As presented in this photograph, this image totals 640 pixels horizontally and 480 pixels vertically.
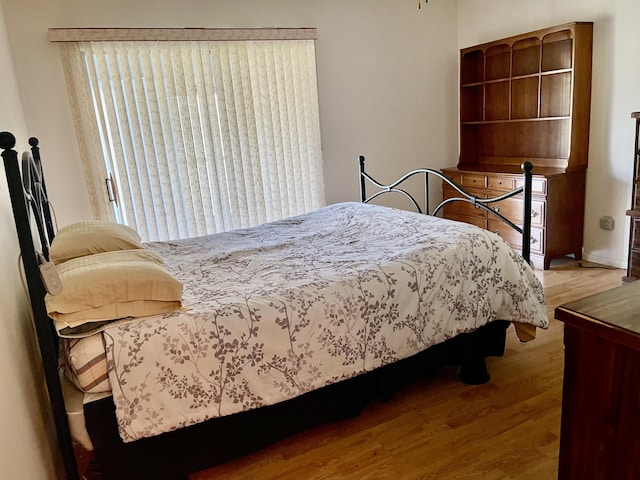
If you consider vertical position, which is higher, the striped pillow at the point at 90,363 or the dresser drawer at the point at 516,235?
the striped pillow at the point at 90,363

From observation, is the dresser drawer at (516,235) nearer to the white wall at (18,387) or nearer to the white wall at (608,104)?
the white wall at (608,104)

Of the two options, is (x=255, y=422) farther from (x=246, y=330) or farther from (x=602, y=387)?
(x=602, y=387)

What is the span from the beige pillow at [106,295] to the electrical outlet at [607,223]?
367 centimetres

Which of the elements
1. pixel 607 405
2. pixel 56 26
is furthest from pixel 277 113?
pixel 607 405

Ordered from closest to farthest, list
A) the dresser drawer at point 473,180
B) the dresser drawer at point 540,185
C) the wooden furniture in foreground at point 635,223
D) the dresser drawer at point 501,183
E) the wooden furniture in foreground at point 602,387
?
the wooden furniture in foreground at point 602,387
the wooden furniture in foreground at point 635,223
the dresser drawer at point 540,185
the dresser drawer at point 501,183
the dresser drawer at point 473,180

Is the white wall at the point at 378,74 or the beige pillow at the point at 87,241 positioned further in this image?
the white wall at the point at 378,74

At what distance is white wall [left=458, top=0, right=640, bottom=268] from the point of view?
142 inches

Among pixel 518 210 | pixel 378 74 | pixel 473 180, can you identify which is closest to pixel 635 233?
pixel 518 210

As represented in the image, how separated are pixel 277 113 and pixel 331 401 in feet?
9.20

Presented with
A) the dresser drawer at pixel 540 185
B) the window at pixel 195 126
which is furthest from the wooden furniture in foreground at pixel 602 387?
the window at pixel 195 126

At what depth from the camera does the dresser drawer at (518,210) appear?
3879 millimetres

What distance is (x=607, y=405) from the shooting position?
1.13 m

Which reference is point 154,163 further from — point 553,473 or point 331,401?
point 553,473

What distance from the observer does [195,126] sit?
3.81m
